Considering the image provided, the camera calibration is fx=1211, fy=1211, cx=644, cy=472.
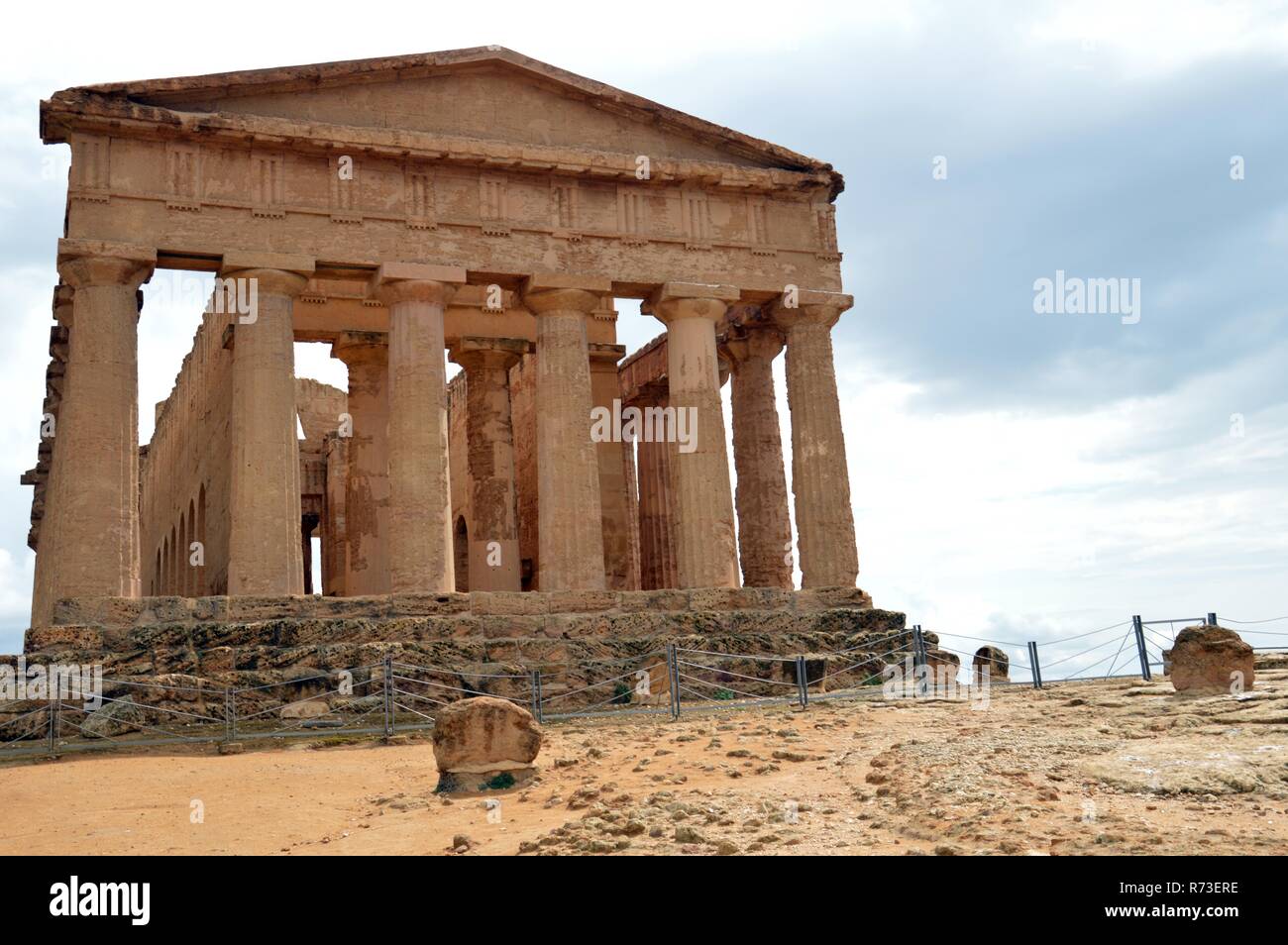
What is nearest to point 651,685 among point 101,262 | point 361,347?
point 101,262

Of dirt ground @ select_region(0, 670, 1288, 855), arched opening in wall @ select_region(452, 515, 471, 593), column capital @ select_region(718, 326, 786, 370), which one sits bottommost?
dirt ground @ select_region(0, 670, 1288, 855)

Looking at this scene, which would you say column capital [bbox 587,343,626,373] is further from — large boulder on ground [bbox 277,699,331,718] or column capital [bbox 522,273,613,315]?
large boulder on ground [bbox 277,699,331,718]

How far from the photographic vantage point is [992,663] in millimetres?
19859

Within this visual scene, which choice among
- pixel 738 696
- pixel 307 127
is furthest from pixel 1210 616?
pixel 307 127

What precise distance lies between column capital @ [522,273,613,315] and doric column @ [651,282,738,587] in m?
1.40

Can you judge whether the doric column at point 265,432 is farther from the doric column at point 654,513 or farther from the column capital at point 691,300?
the doric column at point 654,513

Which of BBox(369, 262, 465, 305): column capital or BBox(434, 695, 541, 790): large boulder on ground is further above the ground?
BBox(369, 262, 465, 305): column capital

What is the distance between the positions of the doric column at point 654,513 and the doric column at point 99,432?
12658 millimetres

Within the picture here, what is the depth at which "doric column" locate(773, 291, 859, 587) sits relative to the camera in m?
23.0

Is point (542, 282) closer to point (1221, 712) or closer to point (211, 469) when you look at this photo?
point (211, 469)

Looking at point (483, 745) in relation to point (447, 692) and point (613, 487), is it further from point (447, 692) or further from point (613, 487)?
point (613, 487)

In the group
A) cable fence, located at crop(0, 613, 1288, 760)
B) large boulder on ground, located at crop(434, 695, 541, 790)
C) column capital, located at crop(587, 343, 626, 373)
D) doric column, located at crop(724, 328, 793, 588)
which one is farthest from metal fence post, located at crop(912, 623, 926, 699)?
column capital, located at crop(587, 343, 626, 373)

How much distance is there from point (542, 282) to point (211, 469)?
35.0 feet

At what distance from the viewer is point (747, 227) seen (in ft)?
78.6
